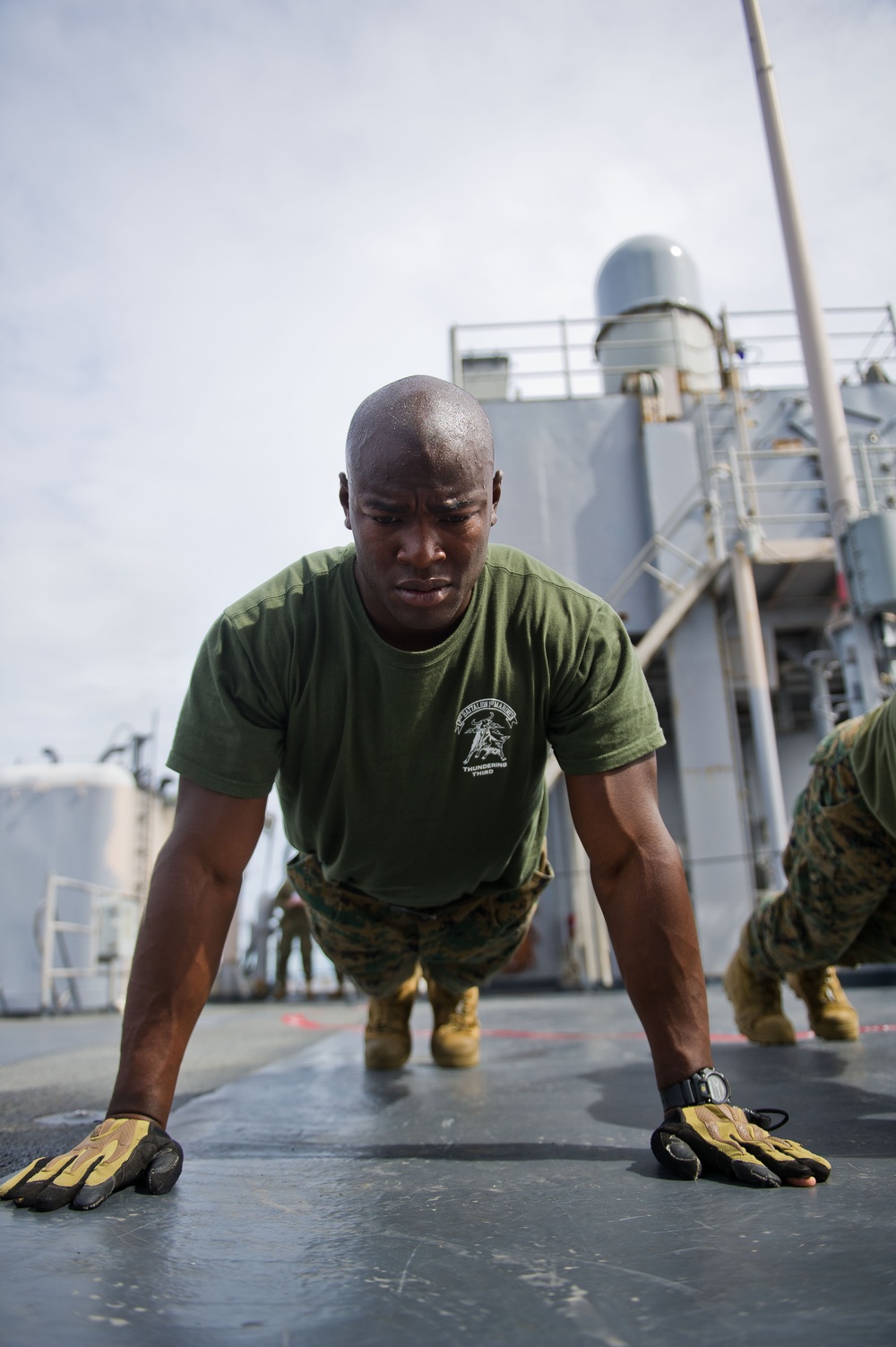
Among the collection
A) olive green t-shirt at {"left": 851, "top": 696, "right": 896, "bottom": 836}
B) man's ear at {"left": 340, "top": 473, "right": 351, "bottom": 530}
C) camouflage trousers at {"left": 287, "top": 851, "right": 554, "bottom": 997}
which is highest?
man's ear at {"left": 340, "top": 473, "right": 351, "bottom": 530}

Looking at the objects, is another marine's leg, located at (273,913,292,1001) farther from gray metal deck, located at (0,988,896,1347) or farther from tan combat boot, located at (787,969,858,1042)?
gray metal deck, located at (0,988,896,1347)

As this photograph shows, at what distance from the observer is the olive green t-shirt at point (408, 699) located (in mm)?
1578

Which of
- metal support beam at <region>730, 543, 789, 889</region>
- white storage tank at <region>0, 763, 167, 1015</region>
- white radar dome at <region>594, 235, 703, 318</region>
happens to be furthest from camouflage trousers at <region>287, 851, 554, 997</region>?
white radar dome at <region>594, 235, 703, 318</region>

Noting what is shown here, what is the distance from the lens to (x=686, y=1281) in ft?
2.67

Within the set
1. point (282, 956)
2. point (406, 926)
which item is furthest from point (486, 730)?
point (282, 956)

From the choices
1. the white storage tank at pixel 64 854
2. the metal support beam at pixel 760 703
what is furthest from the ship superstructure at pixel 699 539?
the white storage tank at pixel 64 854

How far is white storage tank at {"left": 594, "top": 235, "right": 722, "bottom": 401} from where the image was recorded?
10.7m

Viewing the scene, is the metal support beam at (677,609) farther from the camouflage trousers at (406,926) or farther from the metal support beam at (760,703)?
the camouflage trousers at (406,926)

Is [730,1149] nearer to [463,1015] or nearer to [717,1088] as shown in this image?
[717,1088]

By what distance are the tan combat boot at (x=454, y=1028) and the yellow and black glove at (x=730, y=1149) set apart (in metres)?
1.46

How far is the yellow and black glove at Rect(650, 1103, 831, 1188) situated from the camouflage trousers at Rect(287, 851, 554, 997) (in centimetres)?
93

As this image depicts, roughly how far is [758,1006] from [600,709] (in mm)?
1592

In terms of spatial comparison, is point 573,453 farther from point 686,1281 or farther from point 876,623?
point 686,1281

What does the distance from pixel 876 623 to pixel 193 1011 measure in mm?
5715
